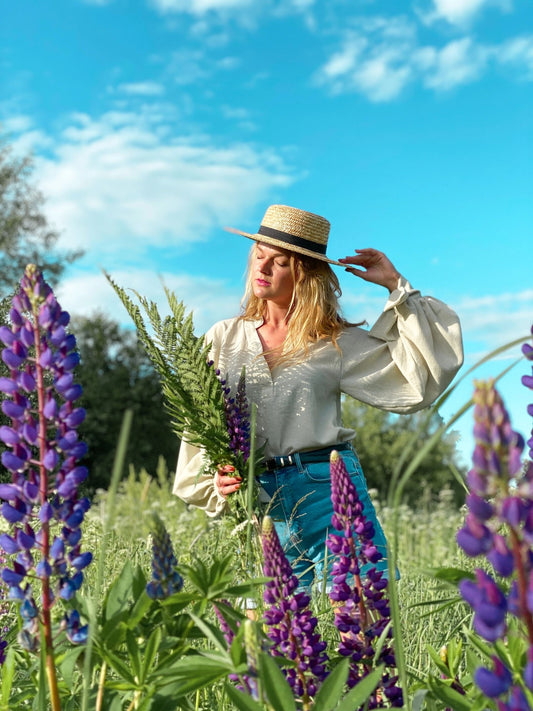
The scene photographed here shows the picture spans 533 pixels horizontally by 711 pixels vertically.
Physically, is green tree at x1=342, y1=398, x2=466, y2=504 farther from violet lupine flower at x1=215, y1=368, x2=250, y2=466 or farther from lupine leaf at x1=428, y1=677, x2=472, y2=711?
lupine leaf at x1=428, y1=677, x2=472, y2=711

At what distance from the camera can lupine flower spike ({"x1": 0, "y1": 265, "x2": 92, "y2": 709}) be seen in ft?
4.41

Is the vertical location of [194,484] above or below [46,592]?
above

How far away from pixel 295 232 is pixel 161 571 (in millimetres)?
3132

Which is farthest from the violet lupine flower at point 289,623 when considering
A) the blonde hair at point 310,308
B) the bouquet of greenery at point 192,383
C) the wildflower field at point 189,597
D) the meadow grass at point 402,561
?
the blonde hair at point 310,308

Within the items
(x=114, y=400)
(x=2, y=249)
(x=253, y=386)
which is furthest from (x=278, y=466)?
(x=2, y=249)

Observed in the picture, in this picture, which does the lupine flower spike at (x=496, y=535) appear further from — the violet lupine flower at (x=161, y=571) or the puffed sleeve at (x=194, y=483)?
the puffed sleeve at (x=194, y=483)

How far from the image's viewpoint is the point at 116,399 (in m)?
18.9

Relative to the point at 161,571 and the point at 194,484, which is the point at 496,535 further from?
the point at 194,484

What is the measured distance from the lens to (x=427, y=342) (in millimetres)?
4188

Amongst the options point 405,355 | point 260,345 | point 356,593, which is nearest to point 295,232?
point 260,345

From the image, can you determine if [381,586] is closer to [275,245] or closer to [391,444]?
[275,245]

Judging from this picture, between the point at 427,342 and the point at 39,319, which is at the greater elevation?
the point at 427,342

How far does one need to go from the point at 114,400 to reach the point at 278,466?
15.4 meters

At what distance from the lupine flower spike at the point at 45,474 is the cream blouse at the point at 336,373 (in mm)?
2550
